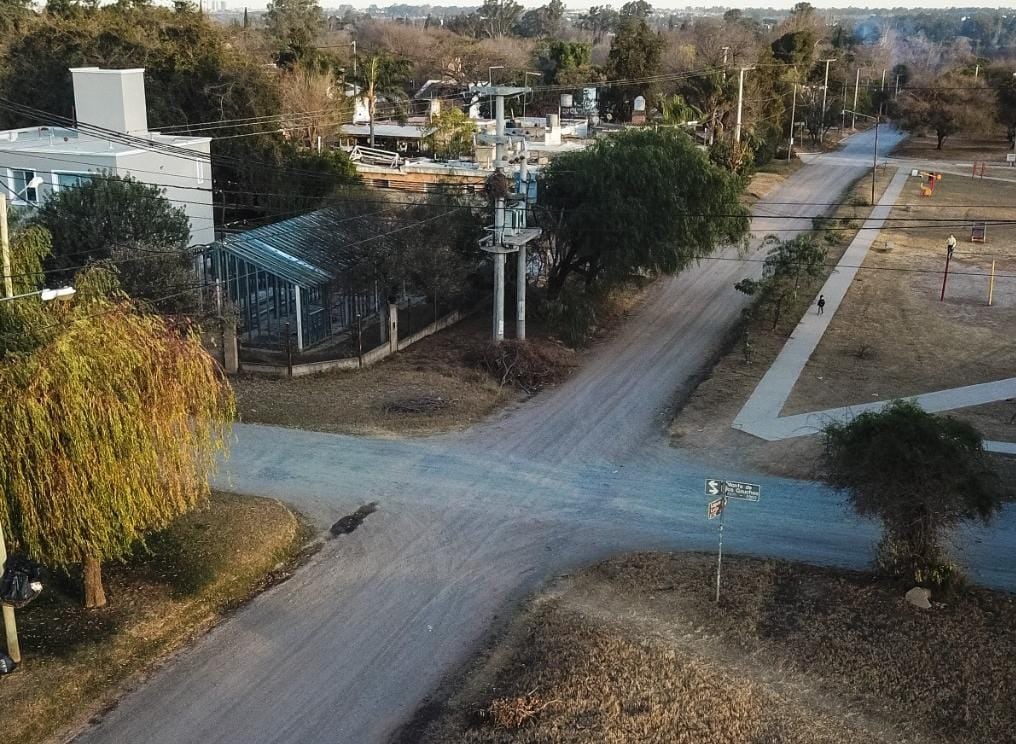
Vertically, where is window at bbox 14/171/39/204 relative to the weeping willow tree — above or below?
above

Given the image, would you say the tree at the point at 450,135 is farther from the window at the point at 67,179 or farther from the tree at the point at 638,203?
the tree at the point at 638,203

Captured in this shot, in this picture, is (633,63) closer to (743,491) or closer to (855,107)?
(855,107)

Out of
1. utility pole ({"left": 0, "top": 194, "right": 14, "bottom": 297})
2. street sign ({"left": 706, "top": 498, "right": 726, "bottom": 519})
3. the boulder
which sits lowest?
the boulder

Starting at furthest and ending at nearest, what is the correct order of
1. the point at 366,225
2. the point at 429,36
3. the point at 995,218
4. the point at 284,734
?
the point at 429,36 < the point at 995,218 < the point at 366,225 < the point at 284,734

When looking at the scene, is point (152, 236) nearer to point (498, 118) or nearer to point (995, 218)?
point (498, 118)

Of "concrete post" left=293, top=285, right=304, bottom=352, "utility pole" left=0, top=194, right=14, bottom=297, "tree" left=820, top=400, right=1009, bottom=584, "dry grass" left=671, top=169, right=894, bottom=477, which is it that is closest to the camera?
"utility pole" left=0, top=194, right=14, bottom=297

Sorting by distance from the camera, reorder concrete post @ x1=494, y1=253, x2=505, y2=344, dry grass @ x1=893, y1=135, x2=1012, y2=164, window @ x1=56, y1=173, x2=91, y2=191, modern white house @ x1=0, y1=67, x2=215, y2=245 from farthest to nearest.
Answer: dry grass @ x1=893, y1=135, x2=1012, y2=164
modern white house @ x1=0, y1=67, x2=215, y2=245
window @ x1=56, y1=173, x2=91, y2=191
concrete post @ x1=494, y1=253, x2=505, y2=344

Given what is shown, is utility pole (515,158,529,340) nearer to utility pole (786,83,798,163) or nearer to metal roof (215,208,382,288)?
metal roof (215,208,382,288)

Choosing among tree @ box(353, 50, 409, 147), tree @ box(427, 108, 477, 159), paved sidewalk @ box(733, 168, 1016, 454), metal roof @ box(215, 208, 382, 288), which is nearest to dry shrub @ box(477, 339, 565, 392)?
paved sidewalk @ box(733, 168, 1016, 454)

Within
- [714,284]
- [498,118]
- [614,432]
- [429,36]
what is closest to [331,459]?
[614,432]
